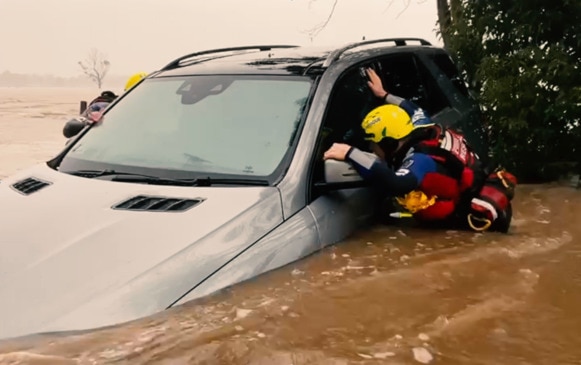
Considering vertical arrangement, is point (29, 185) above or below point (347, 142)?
below

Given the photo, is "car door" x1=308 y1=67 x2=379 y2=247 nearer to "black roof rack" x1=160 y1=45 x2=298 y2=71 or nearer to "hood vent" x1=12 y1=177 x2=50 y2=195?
"black roof rack" x1=160 y1=45 x2=298 y2=71

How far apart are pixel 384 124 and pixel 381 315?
5.04 feet

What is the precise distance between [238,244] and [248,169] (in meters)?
0.67

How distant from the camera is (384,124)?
4.48 metres

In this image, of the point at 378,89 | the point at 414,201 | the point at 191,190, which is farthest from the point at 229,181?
the point at 378,89

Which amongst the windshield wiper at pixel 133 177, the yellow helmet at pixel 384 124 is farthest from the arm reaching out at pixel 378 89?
the windshield wiper at pixel 133 177

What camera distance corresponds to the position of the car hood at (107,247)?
282cm

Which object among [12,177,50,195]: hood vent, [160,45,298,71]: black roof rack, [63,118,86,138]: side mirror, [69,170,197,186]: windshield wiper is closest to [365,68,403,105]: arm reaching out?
[160,45,298,71]: black roof rack

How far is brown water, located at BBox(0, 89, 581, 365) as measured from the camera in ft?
8.98

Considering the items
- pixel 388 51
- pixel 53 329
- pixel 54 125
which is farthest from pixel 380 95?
pixel 54 125

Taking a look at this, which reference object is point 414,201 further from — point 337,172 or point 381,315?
point 381,315

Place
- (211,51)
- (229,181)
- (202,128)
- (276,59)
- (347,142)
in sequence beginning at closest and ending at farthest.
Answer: (229,181) < (202,128) < (347,142) < (276,59) < (211,51)

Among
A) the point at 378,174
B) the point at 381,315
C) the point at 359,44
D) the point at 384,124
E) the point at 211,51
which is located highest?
the point at 359,44

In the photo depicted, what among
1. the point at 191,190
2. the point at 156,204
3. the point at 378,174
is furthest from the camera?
the point at 378,174
